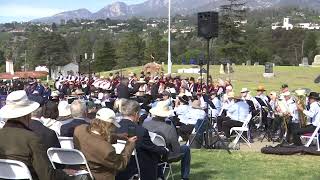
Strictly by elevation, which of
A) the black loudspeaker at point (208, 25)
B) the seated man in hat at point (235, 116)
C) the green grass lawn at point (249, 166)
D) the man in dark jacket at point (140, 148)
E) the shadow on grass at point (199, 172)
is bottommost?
the green grass lawn at point (249, 166)

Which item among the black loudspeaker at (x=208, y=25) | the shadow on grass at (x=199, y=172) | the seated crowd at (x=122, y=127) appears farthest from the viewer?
the black loudspeaker at (x=208, y=25)

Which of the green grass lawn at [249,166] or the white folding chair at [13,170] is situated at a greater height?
the white folding chair at [13,170]

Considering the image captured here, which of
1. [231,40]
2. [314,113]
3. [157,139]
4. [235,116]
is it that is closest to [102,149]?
[157,139]

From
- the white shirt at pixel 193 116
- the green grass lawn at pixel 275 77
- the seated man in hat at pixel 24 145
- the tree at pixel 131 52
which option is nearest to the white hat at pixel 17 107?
the seated man in hat at pixel 24 145

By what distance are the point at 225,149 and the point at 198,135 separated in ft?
2.20

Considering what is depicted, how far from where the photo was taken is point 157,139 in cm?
720

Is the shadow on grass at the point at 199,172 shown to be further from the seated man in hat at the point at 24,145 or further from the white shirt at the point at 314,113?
the seated man in hat at the point at 24,145

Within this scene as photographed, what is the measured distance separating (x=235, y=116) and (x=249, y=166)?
11.0 feet

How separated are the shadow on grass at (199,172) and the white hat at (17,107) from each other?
4.41 metres

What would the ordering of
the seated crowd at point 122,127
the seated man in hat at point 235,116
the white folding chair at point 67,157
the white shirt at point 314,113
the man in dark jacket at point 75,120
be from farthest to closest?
the seated man in hat at point 235,116 < the white shirt at point 314,113 < the man in dark jacket at point 75,120 < the white folding chair at point 67,157 < the seated crowd at point 122,127

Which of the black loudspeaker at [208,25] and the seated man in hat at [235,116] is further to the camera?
the seated man in hat at [235,116]

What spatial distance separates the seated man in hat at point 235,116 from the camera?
13375 millimetres

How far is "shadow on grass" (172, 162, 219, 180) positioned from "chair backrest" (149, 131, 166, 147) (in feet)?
5.62

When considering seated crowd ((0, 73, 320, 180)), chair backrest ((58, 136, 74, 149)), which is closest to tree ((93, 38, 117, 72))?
seated crowd ((0, 73, 320, 180))
